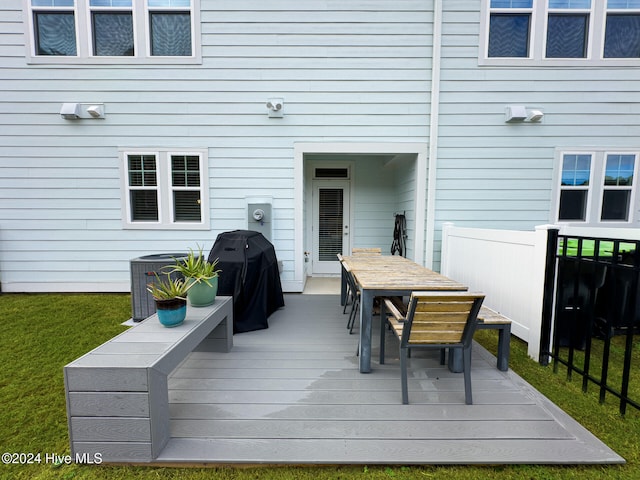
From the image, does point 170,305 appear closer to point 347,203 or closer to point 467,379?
point 467,379

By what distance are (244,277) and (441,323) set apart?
2057 mm

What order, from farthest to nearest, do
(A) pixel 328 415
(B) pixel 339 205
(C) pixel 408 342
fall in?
1. (B) pixel 339 205
2. (C) pixel 408 342
3. (A) pixel 328 415

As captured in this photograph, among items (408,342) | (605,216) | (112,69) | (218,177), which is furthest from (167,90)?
(605,216)

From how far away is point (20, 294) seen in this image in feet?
15.6

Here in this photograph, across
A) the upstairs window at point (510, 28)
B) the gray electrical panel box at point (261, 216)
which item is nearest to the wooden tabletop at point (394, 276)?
the gray electrical panel box at point (261, 216)

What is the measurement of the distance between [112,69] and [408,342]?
5.54 metres

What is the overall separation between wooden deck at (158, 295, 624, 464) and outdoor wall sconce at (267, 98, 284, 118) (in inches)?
135

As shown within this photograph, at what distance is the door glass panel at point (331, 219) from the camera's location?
581 centimetres

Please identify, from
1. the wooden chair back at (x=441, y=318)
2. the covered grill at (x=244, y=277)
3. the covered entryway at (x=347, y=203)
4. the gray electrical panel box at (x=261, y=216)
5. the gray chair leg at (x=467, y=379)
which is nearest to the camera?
the wooden chair back at (x=441, y=318)

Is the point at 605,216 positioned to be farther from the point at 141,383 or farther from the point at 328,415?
the point at 141,383

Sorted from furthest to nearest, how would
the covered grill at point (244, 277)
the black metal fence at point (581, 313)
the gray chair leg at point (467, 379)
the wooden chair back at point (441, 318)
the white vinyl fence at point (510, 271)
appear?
the covered grill at point (244, 277)
the white vinyl fence at point (510, 271)
the black metal fence at point (581, 313)
the gray chair leg at point (467, 379)
the wooden chair back at point (441, 318)

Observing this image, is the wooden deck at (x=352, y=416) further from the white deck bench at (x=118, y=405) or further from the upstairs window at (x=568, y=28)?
the upstairs window at (x=568, y=28)

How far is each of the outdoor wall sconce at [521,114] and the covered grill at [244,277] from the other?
4.13m

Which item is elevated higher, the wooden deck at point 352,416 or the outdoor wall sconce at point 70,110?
the outdoor wall sconce at point 70,110
